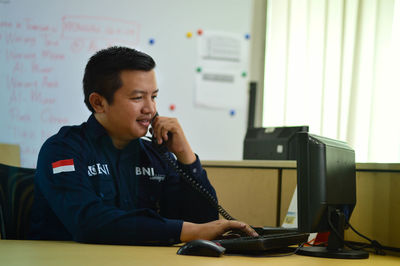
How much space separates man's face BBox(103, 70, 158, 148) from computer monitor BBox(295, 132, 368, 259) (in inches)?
21.4

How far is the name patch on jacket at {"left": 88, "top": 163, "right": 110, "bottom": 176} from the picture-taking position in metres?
1.27

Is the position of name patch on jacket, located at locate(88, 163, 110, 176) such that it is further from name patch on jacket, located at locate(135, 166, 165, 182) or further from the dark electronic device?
the dark electronic device

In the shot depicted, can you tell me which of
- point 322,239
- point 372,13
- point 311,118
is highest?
point 372,13

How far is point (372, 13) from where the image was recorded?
3.17 m

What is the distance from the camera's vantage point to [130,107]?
139cm

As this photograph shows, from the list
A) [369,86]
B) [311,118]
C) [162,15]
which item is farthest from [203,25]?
[369,86]

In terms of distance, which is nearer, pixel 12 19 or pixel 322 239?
pixel 322 239

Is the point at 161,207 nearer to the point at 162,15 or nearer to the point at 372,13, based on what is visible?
the point at 162,15

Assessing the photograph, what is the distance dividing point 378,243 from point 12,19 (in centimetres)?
236

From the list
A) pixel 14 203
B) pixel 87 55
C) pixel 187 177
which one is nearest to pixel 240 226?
pixel 187 177

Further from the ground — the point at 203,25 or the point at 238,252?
the point at 203,25

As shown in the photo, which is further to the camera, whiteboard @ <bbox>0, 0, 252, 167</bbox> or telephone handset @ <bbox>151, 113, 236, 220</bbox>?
whiteboard @ <bbox>0, 0, 252, 167</bbox>

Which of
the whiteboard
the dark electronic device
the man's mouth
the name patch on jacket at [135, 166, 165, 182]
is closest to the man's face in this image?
the man's mouth

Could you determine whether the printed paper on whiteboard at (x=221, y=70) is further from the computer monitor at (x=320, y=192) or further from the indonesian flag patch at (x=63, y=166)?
the computer monitor at (x=320, y=192)
